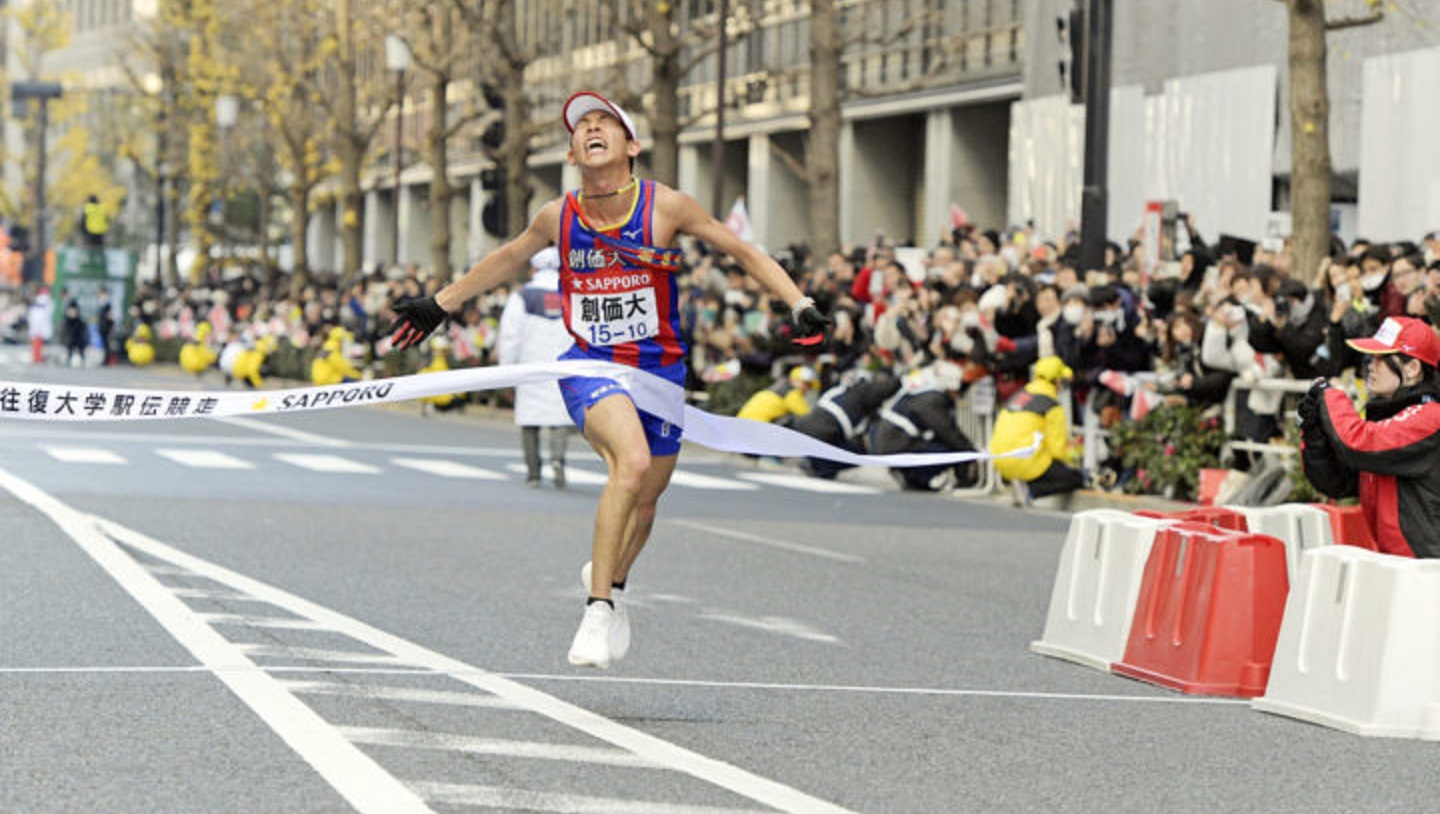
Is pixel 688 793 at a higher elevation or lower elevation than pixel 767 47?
lower

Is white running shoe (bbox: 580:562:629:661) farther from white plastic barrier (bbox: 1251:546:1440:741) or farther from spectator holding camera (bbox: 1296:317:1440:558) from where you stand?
spectator holding camera (bbox: 1296:317:1440:558)

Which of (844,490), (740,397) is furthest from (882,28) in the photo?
(844,490)

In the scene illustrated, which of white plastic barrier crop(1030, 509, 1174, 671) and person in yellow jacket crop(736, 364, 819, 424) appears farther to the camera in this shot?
person in yellow jacket crop(736, 364, 819, 424)

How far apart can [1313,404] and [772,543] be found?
24.1ft

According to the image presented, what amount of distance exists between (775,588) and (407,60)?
3683cm

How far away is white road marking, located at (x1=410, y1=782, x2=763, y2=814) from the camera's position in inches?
301

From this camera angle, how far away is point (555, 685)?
10.5 metres

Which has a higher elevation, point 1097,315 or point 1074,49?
point 1074,49

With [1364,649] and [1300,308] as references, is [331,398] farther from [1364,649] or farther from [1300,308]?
[1300,308]

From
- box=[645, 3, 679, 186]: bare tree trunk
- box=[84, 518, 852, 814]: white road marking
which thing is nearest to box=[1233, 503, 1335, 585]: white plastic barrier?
box=[84, 518, 852, 814]: white road marking

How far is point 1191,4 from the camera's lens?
41.3 m

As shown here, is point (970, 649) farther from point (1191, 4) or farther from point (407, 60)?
point (407, 60)

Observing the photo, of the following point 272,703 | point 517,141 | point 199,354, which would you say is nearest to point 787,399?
point 272,703

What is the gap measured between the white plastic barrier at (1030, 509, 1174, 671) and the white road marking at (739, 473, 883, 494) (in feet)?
41.4
